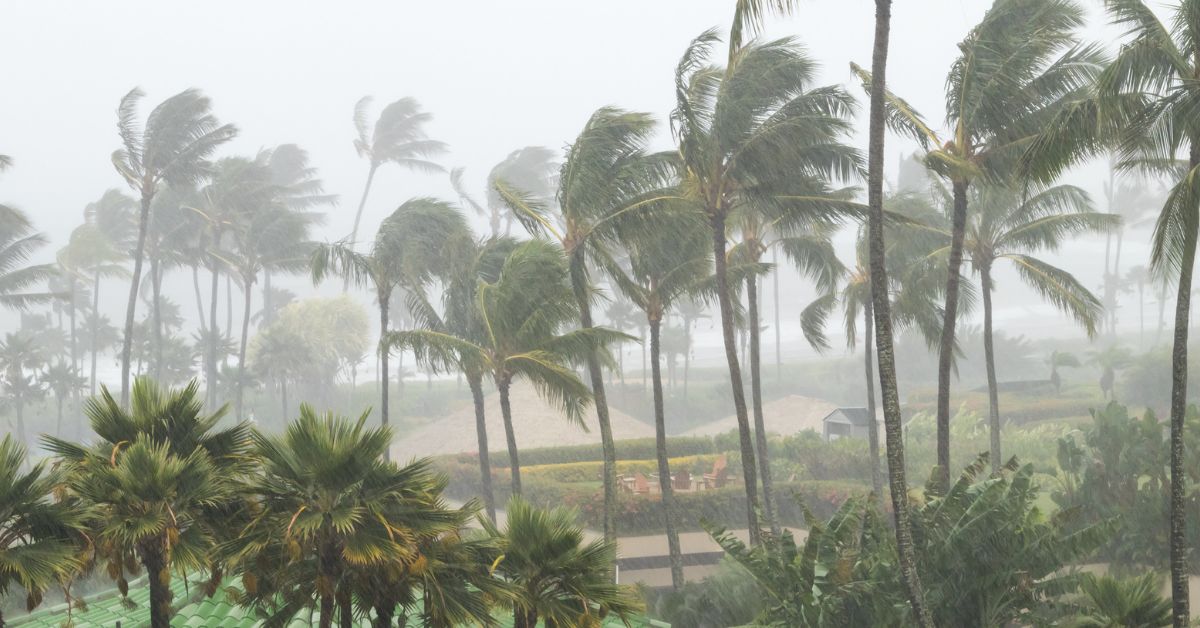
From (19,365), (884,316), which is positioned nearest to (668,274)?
(884,316)

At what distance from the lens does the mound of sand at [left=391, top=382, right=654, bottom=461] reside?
5056cm

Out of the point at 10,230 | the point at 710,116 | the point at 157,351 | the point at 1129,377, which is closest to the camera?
the point at 710,116

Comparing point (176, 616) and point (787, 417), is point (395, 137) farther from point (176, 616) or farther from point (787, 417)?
point (176, 616)

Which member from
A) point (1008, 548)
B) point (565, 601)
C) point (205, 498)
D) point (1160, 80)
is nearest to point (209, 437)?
point (205, 498)

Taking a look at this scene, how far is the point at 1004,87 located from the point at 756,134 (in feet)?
13.3

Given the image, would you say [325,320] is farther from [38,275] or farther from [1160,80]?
[1160,80]

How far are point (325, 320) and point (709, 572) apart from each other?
42841 mm

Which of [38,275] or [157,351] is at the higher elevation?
[38,275]

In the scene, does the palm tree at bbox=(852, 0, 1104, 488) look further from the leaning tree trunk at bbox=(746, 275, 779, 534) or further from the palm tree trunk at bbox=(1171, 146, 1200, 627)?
the leaning tree trunk at bbox=(746, 275, 779, 534)

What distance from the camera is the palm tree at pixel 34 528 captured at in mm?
8859

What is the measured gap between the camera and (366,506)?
9055mm

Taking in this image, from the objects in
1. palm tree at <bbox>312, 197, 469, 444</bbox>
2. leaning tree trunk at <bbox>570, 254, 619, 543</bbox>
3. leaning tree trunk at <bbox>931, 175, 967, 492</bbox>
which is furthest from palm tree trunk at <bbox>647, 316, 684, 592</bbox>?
palm tree at <bbox>312, 197, 469, 444</bbox>

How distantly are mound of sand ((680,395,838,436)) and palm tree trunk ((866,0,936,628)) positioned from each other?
1616 inches

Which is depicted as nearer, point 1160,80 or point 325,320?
point 1160,80
